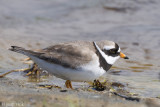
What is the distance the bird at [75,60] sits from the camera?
6184 mm

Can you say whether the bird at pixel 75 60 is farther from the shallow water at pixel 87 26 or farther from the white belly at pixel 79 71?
the shallow water at pixel 87 26

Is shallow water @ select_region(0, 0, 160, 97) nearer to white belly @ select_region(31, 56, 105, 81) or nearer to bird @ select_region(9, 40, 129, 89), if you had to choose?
bird @ select_region(9, 40, 129, 89)

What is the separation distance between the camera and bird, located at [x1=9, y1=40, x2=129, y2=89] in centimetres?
618

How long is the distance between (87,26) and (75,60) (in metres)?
9.05

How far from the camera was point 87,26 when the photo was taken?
15164 millimetres

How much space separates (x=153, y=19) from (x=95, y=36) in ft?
9.43

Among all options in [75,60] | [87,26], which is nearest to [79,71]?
[75,60]

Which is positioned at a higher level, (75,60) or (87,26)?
(87,26)

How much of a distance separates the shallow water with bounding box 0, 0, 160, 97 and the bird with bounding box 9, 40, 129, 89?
3092mm

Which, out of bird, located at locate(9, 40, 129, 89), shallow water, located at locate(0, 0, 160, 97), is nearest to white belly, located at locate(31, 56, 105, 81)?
bird, located at locate(9, 40, 129, 89)

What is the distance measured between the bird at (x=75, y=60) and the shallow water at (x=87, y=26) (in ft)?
10.1

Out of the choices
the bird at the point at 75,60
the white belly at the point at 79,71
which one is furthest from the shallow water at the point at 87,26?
the white belly at the point at 79,71

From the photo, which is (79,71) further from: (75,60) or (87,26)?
(87,26)

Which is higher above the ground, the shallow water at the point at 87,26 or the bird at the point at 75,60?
the shallow water at the point at 87,26
